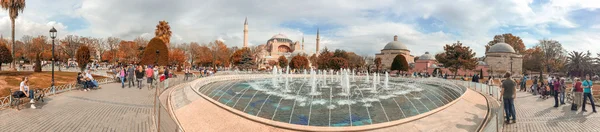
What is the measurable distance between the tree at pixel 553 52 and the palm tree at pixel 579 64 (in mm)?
12099

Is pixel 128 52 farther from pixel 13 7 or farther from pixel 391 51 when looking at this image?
pixel 391 51

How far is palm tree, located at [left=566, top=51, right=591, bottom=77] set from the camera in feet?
123

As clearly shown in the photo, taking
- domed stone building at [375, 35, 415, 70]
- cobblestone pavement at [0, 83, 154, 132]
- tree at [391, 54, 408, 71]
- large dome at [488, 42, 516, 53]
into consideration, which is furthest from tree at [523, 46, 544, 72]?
cobblestone pavement at [0, 83, 154, 132]

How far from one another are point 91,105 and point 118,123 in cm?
334

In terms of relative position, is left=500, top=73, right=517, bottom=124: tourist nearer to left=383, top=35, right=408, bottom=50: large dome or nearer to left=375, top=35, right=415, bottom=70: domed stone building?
left=375, top=35, right=415, bottom=70: domed stone building

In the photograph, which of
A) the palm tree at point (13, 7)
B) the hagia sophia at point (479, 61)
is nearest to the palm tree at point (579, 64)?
the hagia sophia at point (479, 61)

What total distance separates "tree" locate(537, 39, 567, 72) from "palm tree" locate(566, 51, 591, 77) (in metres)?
12.1

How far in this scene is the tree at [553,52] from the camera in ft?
166

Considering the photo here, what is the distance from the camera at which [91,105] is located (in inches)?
343

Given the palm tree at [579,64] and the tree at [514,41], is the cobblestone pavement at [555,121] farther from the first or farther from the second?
the tree at [514,41]

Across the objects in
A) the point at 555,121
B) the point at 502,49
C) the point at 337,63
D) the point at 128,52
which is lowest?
the point at 555,121

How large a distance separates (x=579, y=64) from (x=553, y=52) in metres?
20.6

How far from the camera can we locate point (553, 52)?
54.5 metres

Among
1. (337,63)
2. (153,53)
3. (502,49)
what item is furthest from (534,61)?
(153,53)
